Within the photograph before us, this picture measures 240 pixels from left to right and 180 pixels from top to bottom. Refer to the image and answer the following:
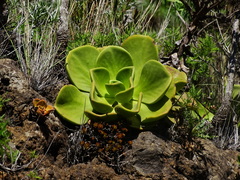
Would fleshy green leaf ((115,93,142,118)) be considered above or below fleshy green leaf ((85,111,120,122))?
above

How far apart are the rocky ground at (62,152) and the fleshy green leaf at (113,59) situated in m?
0.63

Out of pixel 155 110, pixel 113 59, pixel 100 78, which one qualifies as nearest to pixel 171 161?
pixel 155 110

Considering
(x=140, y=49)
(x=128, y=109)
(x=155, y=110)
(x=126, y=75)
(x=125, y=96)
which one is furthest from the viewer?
(x=140, y=49)

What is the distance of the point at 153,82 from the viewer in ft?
11.6

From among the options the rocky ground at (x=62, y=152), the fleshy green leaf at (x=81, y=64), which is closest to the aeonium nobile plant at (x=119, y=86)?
the fleshy green leaf at (x=81, y=64)

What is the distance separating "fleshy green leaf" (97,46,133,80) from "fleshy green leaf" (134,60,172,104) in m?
0.21

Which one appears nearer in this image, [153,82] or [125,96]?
[125,96]

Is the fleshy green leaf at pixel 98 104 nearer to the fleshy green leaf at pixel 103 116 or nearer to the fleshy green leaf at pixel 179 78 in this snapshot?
the fleshy green leaf at pixel 103 116

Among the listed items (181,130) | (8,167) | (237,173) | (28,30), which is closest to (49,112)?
(8,167)

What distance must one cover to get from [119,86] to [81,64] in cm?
46

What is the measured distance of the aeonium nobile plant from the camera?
3.34 meters

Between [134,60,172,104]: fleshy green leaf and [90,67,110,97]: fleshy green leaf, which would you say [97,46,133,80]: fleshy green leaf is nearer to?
[90,67,110,97]: fleshy green leaf

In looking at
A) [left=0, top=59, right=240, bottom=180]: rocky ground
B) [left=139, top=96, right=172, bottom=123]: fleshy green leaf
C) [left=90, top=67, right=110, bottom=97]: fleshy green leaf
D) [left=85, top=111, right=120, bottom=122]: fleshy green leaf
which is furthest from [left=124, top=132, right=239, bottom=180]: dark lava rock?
→ [left=90, top=67, right=110, bottom=97]: fleshy green leaf

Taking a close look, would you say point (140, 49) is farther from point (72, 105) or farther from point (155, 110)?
point (72, 105)
